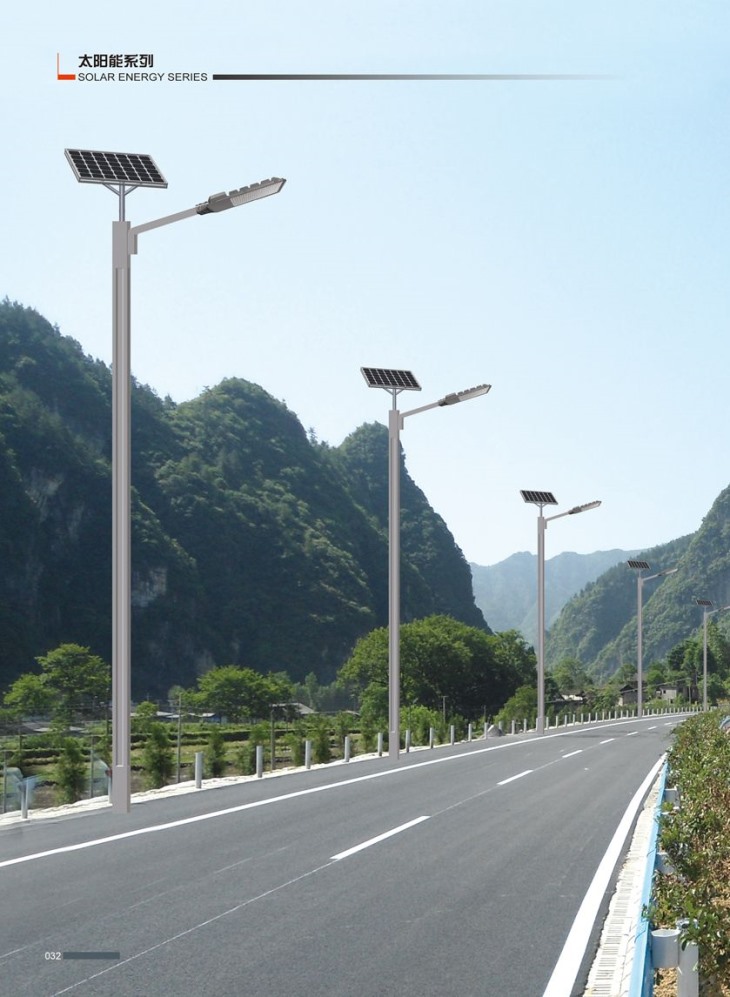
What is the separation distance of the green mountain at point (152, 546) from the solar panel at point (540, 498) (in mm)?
105494

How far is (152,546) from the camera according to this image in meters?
169

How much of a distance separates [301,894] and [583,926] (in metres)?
2.67

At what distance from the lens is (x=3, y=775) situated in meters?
20.8

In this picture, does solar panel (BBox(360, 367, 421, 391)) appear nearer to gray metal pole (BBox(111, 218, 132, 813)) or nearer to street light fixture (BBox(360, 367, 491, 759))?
street light fixture (BBox(360, 367, 491, 759))

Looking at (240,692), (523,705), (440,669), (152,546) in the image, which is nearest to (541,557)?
(523,705)

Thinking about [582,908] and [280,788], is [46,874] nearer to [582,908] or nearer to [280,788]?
[582,908]

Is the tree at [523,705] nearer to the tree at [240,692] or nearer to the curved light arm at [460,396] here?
the tree at [240,692]

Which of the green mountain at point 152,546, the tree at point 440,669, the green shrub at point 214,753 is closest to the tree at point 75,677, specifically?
the green mountain at point 152,546

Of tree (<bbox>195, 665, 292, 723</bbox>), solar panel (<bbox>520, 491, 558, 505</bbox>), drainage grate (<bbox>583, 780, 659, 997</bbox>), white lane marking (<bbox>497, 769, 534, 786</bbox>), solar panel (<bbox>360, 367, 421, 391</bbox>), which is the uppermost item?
solar panel (<bbox>360, 367, 421, 391</bbox>)

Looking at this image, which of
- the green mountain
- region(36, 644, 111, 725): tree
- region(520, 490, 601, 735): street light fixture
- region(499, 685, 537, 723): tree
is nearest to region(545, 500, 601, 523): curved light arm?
region(520, 490, 601, 735): street light fixture

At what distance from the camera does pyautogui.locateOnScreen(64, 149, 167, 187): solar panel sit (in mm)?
15547

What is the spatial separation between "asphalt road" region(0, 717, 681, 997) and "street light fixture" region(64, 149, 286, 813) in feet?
7.15

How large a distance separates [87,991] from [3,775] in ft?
46.8

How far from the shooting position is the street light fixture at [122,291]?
14.9 meters
